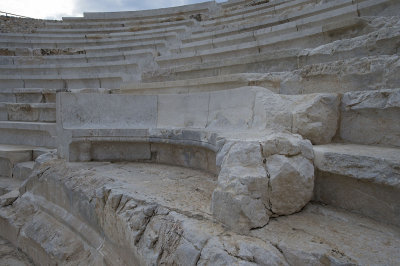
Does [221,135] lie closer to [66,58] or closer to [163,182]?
[163,182]

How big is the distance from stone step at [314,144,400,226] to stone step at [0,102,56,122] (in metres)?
4.85

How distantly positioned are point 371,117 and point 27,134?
5363 mm

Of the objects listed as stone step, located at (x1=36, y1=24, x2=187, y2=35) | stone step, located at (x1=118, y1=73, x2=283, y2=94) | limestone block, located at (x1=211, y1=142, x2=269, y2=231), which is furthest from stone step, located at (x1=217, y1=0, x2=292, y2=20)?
limestone block, located at (x1=211, y1=142, x2=269, y2=231)

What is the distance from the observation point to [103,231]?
2.09 m

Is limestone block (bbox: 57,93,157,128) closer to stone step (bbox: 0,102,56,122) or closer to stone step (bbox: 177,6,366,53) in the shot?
stone step (bbox: 0,102,56,122)

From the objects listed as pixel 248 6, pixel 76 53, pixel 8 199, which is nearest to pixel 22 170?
pixel 8 199

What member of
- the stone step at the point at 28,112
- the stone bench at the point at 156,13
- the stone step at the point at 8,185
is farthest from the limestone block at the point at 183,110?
the stone bench at the point at 156,13

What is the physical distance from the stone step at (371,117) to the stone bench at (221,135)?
9 centimetres

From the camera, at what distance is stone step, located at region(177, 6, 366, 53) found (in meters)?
3.39

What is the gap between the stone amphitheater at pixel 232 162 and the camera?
4.29 feet

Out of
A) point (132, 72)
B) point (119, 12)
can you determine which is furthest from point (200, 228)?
point (119, 12)

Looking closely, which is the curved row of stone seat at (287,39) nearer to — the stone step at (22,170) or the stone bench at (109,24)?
the stone step at (22,170)

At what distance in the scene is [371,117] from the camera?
179 centimetres

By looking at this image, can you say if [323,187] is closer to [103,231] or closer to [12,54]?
[103,231]
